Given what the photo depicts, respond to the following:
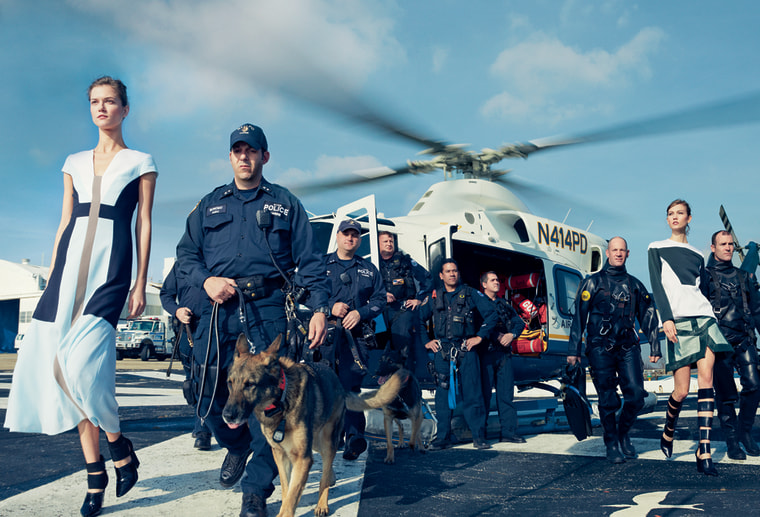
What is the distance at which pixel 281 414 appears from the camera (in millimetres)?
3148

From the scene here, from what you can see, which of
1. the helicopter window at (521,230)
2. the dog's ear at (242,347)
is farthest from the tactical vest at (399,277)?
the dog's ear at (242,347)

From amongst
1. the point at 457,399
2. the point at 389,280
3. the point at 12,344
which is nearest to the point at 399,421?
the point at 457,399

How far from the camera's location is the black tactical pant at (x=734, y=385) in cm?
516

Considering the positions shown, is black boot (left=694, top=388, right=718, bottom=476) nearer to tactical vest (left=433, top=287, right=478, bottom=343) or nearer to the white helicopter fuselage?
tactical vest (left=433, top=287, right=478, bottom=343)

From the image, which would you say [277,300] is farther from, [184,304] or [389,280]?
[389,280]

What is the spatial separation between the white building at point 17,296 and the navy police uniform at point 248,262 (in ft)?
140

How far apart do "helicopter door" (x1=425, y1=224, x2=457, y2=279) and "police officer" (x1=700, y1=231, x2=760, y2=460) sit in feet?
10.5

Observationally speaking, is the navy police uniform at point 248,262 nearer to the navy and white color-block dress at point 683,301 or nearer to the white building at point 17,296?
the navy and white color-block dress at point 683,301

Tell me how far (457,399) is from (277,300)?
340 cm

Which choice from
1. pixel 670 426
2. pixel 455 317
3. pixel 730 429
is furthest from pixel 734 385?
pixel 455 317

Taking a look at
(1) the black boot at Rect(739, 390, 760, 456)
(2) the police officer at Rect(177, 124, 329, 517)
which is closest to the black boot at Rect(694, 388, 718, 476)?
(1) the black boot at Rect(739, 390, 760, 456)

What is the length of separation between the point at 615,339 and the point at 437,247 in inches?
127

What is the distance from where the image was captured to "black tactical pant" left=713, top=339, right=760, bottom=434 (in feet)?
16.9

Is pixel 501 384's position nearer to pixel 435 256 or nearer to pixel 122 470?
pixel 435 256
